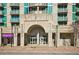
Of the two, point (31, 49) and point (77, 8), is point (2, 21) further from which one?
point (77, 8)

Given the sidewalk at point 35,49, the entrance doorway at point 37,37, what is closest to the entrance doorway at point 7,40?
the sidewalk at point 35,49

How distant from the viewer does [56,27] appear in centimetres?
1218

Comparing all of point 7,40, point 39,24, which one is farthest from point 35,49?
point 39,24

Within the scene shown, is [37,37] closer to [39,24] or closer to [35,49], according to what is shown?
[35,49]

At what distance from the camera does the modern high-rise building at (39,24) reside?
11.5 meters

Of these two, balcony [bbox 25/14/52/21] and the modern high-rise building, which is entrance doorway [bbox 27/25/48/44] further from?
balcony [bbox 25/14/52/21]

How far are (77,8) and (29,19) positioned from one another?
2.57m

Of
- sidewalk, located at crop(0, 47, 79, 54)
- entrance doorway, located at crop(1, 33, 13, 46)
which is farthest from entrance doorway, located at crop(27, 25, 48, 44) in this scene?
entrance doorway, located at crop(1, 33, 13, 46)

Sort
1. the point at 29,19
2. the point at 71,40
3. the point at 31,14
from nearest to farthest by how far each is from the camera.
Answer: the point at 71,40, the point at 31,14, the point at 29,19

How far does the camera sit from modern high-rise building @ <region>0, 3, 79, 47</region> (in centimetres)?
1153

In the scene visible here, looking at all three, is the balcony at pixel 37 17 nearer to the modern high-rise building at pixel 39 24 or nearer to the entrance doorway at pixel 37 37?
the modern high-rise building at pixel 39 24

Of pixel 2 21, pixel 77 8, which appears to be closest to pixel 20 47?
pixel 2 21

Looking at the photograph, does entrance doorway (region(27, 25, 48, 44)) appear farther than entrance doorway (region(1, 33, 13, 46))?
Yes

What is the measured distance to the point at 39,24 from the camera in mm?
12898
